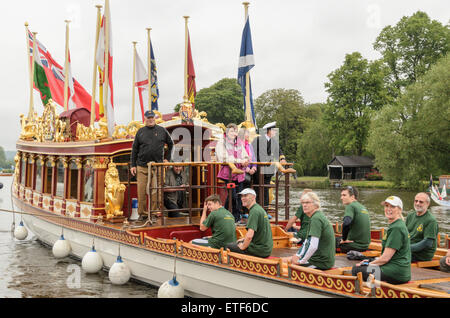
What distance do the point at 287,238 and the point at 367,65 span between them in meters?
42.7

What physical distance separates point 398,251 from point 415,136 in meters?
32.7

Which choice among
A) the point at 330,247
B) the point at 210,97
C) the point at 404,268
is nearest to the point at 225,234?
the point at 330,247

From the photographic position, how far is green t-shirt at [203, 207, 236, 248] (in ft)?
24.8

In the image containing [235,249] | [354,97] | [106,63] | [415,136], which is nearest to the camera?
[235,249]

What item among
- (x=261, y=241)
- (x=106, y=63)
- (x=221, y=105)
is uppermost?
(x=221, y=105)

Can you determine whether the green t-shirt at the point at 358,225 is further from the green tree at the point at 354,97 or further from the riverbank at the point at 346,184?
the green tree at the point at 354,97

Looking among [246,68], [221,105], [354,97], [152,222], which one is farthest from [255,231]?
[221,105]

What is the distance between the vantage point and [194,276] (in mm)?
7609

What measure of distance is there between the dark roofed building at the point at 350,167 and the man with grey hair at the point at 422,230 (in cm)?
4650

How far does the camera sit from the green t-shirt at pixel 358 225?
7.54 meters

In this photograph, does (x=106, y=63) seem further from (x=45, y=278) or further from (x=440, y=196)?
(x=440, y=196)

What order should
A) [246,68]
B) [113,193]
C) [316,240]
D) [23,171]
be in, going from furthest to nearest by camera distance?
[23,171] → [246,68] → [113,193] → [316,240]

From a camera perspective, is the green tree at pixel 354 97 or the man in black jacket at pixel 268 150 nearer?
the man in black jacket at pixel 268 150

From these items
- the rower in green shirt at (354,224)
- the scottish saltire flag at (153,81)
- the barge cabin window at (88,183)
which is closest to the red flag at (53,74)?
the scottish saltire flag at (153,81)
